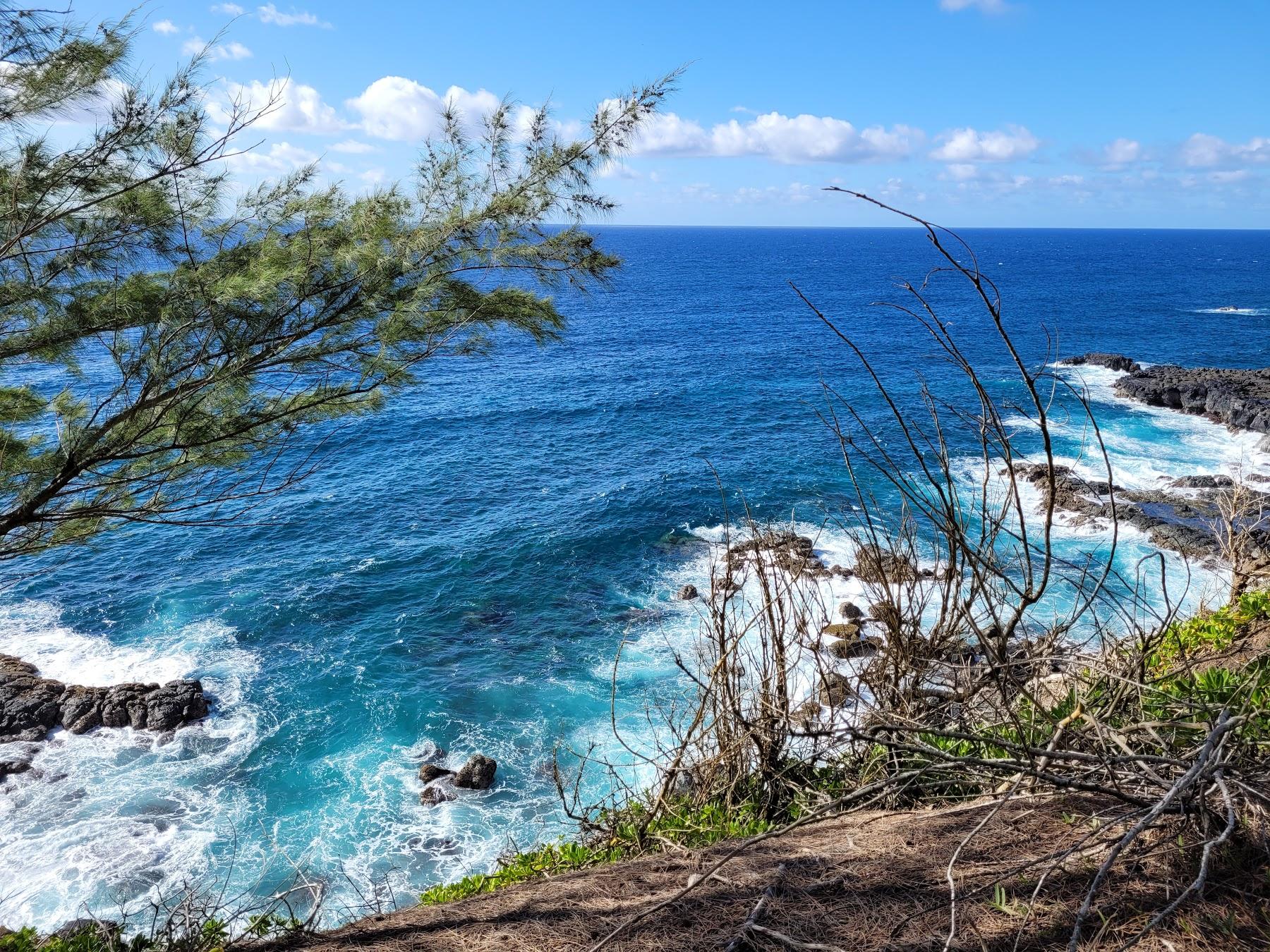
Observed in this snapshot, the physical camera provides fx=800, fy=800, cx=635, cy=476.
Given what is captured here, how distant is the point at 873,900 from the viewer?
3.94 meters

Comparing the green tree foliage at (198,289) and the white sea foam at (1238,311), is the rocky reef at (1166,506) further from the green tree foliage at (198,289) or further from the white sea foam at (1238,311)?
the white sea foam at (1238,311)

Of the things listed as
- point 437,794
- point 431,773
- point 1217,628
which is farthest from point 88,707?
Answer: point 1217,628

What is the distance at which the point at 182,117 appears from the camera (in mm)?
6301

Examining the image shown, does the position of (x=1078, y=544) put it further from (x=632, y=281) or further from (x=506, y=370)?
(x=632, y=281)

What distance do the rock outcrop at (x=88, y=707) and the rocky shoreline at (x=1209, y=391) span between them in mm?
31700

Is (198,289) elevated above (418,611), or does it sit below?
above

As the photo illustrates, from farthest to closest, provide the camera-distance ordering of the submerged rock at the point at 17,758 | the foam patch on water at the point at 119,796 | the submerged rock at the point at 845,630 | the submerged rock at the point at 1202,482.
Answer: the submerged rock at the point at 1202,482, the submerged rock at the point at 845,630, the submerged rock at the point at 17,758, the foam patch on water at the point at 119,796

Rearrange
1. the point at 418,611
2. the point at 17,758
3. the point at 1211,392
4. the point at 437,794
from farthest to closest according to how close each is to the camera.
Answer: the point at 1211,392 < the point at 418,611 < the point at 17,758 < the point at 437,794

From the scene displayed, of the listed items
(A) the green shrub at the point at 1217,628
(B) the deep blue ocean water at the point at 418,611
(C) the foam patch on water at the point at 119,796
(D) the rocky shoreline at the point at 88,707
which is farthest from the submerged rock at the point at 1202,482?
(D) the rocky shoreline at the point at 88,707

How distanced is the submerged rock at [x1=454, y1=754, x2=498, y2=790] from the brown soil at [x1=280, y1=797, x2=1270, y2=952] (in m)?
9.79

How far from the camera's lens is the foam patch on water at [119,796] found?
41.0 ft

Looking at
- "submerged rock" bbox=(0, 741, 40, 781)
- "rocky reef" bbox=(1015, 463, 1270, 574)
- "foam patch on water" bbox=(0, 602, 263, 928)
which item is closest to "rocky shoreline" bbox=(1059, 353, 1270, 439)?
"rocky reef" bbox=(1015, 463, 1270, 574)

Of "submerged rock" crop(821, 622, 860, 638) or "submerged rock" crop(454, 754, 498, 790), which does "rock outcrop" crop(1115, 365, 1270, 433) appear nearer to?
"submerged rock" crop(821, 622, 860, 638)

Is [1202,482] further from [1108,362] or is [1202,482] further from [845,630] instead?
[1108,362]
